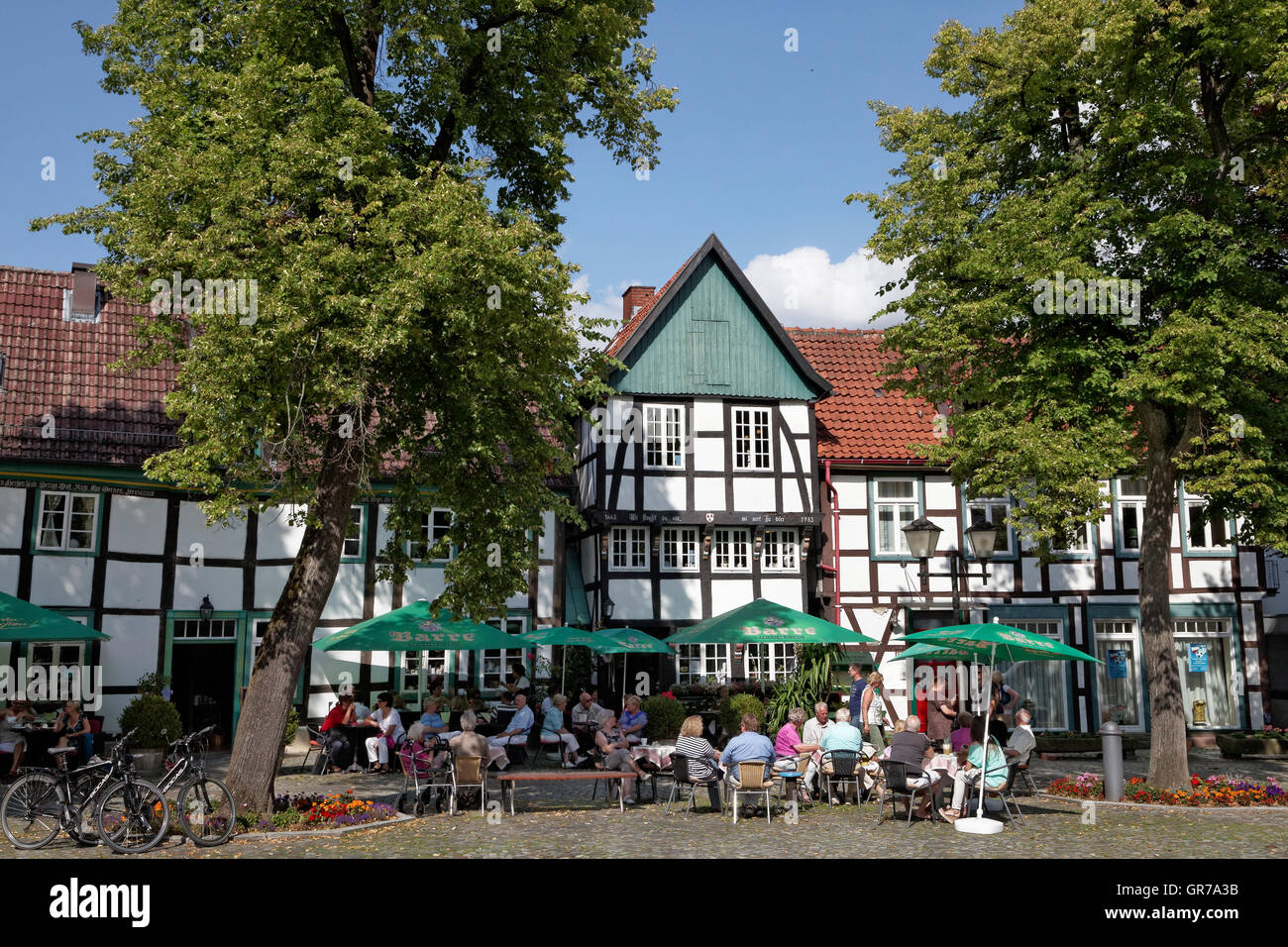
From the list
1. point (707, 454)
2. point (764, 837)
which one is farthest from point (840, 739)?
point (707, 454)

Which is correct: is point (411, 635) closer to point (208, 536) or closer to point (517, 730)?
point (517, 730)

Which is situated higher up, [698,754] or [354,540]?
[354,540]

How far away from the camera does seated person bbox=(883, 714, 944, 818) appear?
14.1 m

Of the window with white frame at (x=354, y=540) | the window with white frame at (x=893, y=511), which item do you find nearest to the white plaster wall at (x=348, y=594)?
the window with white frame at (x=354, y=540)

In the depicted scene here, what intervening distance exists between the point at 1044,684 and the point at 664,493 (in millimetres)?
10576

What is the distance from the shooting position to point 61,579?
2266cm

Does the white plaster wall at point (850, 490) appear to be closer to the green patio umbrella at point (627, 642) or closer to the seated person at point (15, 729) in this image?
the green patio umbrella at point (627, 642)

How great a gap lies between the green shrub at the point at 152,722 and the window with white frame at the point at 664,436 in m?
11.8

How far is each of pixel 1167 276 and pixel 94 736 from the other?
1931 centimetres

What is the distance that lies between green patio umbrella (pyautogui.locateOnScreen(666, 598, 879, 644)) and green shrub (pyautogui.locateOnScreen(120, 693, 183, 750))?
9192mm

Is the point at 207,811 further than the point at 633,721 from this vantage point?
No

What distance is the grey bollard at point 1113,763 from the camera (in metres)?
15.9
